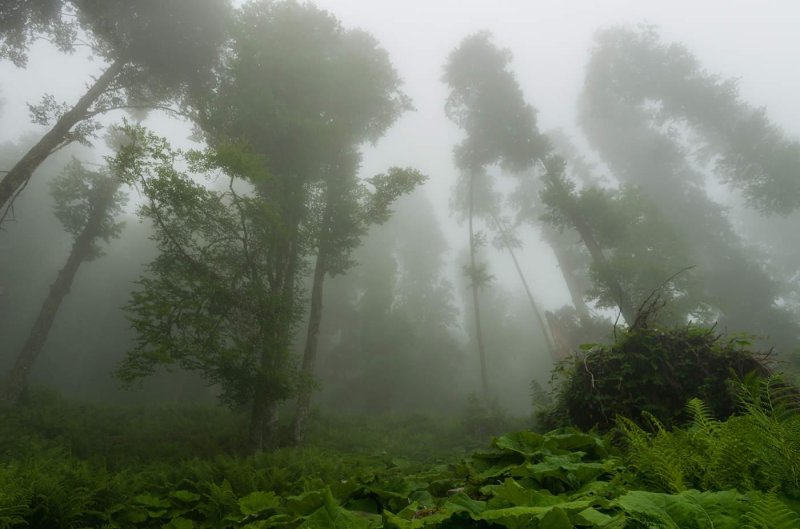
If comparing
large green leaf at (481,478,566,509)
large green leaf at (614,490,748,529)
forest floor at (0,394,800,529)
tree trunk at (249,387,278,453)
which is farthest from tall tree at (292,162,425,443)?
large green leaf at (614,490,748,529)

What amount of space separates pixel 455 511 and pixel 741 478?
3.77ft

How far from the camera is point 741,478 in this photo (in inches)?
56.6

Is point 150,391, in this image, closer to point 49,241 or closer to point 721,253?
point 49,241

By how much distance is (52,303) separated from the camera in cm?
1475

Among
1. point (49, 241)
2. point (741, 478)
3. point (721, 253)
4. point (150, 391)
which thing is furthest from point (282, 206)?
point (49, 241)

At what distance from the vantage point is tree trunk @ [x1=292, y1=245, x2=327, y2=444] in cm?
961

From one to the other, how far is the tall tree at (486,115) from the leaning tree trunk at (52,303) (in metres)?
17.2

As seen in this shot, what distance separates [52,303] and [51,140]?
25.9 feet

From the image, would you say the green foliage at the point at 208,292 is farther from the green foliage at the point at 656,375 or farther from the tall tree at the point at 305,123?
the green foliage at the point at 656,375

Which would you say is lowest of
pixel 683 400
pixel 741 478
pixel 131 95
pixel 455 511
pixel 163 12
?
pixel 455 511

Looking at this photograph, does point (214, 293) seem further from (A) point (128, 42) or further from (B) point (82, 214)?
(B) point (82, 214)

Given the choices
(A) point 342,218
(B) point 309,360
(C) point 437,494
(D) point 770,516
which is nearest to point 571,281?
(A) point 342,218

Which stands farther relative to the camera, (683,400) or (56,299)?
(56,299)

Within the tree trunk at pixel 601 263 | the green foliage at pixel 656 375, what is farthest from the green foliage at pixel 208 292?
the tree trunk at pixel 601 263
